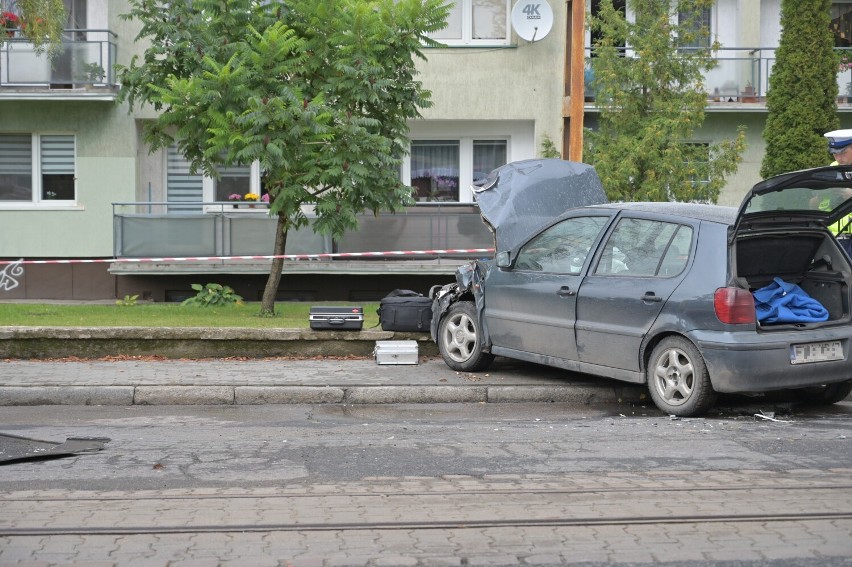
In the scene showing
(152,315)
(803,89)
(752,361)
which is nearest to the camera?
(752,361)

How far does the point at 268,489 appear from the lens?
6.17 m

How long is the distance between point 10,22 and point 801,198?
52.2 ft

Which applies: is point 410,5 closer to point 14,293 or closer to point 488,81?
point 488,81

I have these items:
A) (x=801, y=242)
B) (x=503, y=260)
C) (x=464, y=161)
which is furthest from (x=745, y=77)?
(x=801, y=242)

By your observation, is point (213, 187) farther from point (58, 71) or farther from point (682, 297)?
point (682, 297)

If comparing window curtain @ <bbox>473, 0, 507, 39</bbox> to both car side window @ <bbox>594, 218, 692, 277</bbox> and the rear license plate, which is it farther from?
the rear license plate

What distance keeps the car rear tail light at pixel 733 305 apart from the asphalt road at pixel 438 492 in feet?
2.57

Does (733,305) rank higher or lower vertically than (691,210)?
lower

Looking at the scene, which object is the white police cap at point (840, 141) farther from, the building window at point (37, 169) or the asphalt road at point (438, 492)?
the building window at point (37, 169)

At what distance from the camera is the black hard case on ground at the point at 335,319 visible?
11641 millimetres

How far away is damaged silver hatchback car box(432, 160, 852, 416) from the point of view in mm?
8258

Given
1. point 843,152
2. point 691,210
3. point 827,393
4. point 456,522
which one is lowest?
point 456,522

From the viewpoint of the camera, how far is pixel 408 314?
1158 cm

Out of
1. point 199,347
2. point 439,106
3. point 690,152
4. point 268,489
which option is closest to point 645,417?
point 268,489
